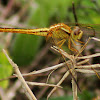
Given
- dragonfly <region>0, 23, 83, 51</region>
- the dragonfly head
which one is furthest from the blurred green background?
the dragonfly head

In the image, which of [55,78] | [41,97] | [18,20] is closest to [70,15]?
[18,20]

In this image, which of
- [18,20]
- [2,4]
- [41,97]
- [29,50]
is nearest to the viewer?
[41,97]

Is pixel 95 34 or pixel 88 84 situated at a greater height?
pixel 95 34

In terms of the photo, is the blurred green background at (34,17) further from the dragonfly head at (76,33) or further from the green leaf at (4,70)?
the dragonfly head at (76,33)

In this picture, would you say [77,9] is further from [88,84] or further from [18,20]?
[88,84]

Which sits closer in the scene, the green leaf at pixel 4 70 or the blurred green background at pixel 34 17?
the green leaf at pixel 4 70

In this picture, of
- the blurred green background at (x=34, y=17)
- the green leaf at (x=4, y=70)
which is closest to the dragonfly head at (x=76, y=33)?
the blurred green background at (x=34, y=17)

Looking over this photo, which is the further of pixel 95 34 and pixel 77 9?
pixel 77 9

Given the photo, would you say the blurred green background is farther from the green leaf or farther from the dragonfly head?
the dragonfly head
